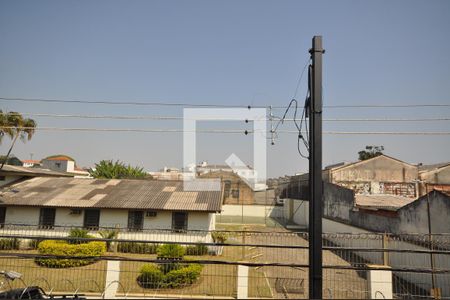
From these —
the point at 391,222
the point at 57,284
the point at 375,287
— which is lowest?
the point at 57,284

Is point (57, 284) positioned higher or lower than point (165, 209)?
lower

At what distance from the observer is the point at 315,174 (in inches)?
126

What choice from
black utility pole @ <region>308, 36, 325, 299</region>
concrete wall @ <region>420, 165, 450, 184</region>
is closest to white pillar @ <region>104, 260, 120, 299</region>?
black utility pole @ <region>308, 36, 325, 299</region>

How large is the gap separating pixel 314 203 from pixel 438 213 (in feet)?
33.7

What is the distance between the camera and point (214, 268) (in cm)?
1182

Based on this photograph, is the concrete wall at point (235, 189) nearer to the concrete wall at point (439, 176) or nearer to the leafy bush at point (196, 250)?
the concrete wall at point (439, 176)

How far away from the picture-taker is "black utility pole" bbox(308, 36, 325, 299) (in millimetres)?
3102

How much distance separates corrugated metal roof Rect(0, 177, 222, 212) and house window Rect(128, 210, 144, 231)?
57 centimetres

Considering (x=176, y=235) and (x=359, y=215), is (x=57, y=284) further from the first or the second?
(x=359, y=215)

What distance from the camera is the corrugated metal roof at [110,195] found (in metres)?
16.1

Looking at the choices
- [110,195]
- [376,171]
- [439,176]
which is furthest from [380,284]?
[376,171]

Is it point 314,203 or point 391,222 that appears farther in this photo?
point 391,222

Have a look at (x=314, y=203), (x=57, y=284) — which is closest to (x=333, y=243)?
(x=57, y=284)

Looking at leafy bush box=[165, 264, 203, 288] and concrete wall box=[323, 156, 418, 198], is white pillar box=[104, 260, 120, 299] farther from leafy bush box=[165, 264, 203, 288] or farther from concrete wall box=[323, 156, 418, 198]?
concrete wall box=[323, 156, 418, 198]
